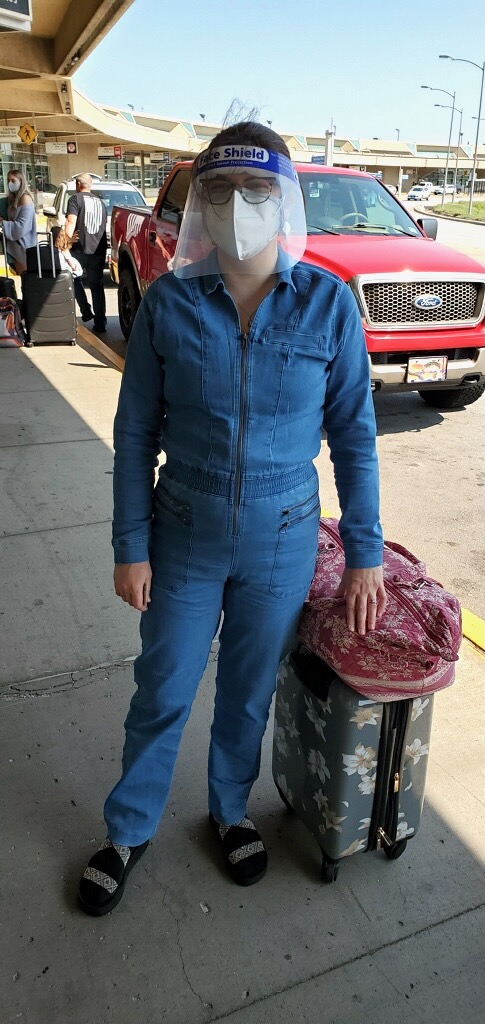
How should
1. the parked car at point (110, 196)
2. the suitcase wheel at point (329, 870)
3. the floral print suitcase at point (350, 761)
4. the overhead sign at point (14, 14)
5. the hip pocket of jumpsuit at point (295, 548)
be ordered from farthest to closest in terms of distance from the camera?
the parked car at point (110, 196), the overhead sign at point (14, 14), the suitcase wheel at point (329, 870), the floral print suitcase at point (350, 761), the hip pocket of jumpsuit at point (295, 548)

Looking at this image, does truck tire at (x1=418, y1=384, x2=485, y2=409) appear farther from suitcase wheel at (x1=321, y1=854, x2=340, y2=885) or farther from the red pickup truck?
suitcase wheel at (x1=321, y1=854, x2=340, y2=885)

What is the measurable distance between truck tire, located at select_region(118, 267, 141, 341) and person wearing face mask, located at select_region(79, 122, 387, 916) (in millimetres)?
7430

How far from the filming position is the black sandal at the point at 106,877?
201cm

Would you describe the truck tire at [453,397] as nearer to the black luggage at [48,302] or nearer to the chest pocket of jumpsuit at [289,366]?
the black luggage at [48,302]

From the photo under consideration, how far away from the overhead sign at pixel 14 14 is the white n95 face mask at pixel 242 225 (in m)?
6.44

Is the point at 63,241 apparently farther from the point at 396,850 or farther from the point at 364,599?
the point at 396,850

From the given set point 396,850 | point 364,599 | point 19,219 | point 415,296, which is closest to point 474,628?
point 396,850

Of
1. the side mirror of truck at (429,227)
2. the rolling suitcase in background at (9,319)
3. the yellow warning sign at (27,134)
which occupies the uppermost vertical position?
the yellow warning sign at (27,134)

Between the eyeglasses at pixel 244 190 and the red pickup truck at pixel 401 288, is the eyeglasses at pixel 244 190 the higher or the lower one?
the higher one

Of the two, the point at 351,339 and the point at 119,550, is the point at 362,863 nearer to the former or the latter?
the point at 119,550

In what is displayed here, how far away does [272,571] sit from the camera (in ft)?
6.06

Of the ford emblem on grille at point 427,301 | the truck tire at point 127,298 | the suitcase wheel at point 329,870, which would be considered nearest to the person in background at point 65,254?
the truck tire at point 127,298

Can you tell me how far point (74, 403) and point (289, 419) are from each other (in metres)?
5.29

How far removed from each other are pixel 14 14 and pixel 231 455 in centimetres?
690
